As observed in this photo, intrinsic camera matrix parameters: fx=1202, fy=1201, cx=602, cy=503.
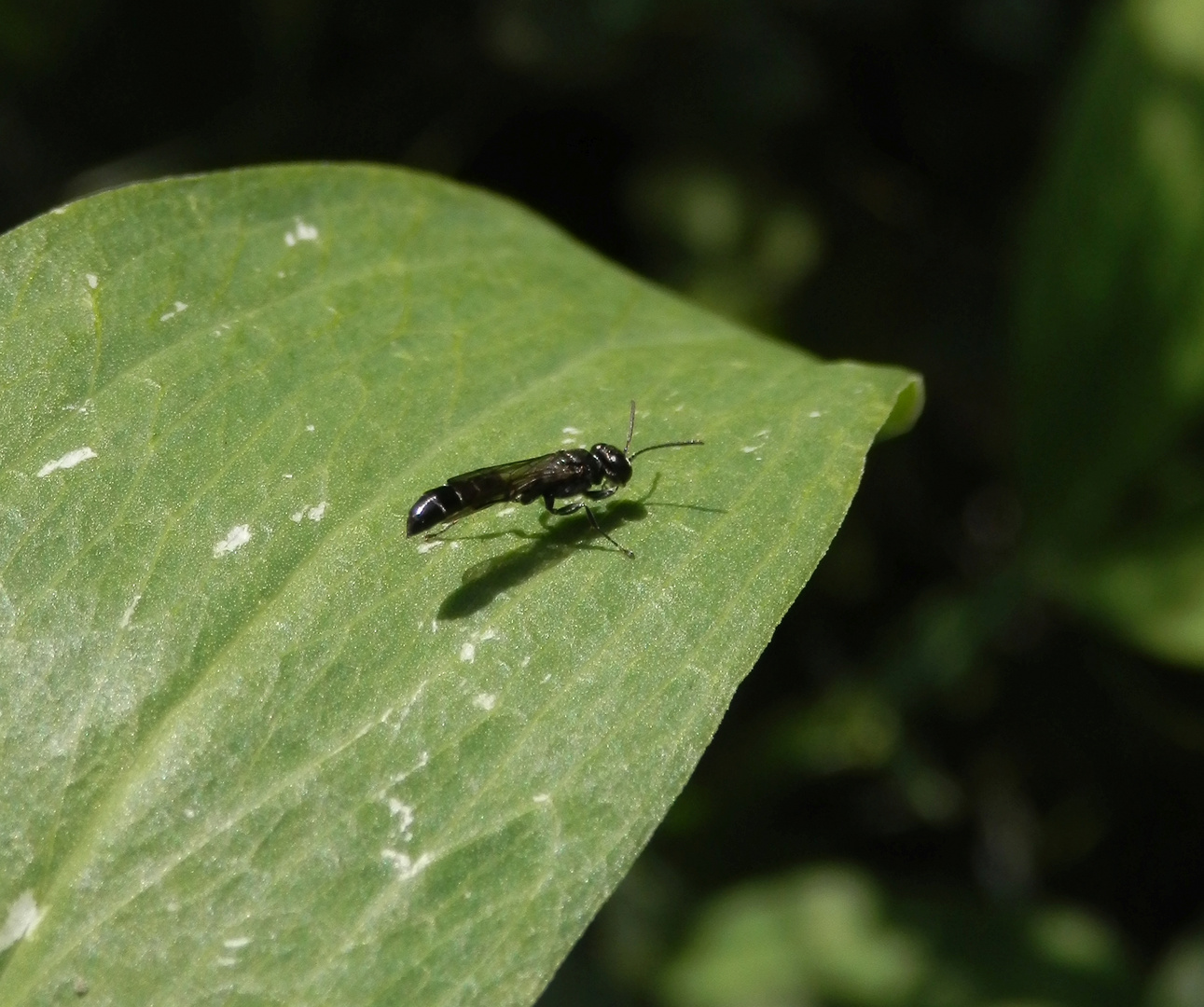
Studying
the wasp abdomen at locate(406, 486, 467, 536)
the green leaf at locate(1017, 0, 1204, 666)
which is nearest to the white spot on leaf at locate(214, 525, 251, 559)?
the wasp abdomen at locate(406, 486, 467, 536)

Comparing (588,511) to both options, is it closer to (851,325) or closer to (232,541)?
(232,541)

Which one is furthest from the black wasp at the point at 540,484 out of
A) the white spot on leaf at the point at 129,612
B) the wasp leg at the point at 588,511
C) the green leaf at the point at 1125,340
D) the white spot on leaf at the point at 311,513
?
the green leaf at the point at 1125,340

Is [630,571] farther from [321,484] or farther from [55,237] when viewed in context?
[55,237]

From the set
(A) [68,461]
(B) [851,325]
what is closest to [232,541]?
(A) [68,461]

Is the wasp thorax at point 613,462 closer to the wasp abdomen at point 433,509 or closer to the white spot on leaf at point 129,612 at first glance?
the wasp abdomen at point 433,509

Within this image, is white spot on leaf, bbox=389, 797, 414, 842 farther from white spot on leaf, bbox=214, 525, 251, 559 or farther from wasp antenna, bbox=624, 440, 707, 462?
wasp antenna, bbox=624, 440, 707, 462
